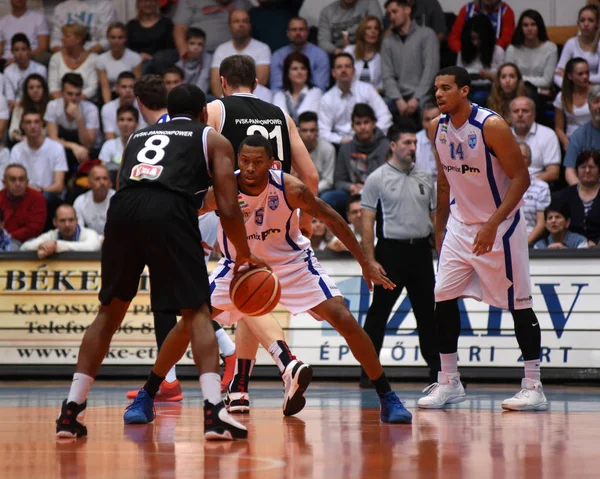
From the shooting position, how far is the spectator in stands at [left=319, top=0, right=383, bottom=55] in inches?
571

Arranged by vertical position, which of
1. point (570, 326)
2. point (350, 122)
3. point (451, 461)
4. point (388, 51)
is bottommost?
point (570, 326)

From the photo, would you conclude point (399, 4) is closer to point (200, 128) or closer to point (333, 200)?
point (333, 200)

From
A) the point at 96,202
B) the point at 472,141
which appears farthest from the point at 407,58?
the point at 472,141

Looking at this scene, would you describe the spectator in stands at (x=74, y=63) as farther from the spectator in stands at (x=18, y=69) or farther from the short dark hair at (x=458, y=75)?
the short dark hair at (x=458, y=75)

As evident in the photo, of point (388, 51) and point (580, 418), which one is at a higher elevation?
point (388, 51)

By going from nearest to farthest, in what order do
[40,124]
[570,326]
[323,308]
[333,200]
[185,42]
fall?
1. [323,308]
2. [570,326]
3. [333,200]
4. [40,124]
5. [185,42]

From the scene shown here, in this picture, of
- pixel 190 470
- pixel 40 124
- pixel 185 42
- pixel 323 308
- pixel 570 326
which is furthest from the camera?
pixel 185 42

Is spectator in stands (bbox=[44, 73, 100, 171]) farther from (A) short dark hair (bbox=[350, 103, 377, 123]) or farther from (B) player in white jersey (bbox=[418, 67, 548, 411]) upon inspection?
(B) player in white jersey (bbox=[418, 67, 548, 411])

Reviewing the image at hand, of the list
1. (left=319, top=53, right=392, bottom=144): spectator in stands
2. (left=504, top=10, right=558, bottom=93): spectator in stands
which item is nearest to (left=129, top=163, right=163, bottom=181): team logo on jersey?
(left=319, top=53, right=392, bottom=144): spectator in stands

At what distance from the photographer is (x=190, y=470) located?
4.68 meters

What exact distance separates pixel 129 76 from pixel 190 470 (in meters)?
9.84

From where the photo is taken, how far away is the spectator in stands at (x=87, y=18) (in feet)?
51.8

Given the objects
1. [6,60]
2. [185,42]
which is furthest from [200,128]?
[6,60]

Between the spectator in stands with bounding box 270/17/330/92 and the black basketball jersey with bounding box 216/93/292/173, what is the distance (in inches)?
268
